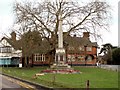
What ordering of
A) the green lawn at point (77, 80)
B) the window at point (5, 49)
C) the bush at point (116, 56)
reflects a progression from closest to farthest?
1. the green lawn at point (77, 80)
2. the bush at point (116, 56)
3. the window at point (5, 49)

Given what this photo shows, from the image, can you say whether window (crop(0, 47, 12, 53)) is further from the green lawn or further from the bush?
the green lawn

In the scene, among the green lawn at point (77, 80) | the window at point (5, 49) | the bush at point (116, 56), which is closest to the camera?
the green lawn at point (77, 80)

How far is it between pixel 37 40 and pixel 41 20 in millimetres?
3891

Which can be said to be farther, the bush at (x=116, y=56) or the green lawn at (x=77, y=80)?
the bush at (x=116, y=56)

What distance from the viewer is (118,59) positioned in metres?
90.8

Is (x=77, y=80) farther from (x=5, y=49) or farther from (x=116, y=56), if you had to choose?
(x=5, y=49)

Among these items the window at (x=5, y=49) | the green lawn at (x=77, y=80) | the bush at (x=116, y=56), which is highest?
the window at (x=5, y=49)

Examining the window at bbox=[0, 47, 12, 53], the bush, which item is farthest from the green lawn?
the window at bbox=[0, 47, 12, 53]

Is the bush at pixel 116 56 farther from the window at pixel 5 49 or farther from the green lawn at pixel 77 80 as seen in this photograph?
the green lawn at pixel 77 80

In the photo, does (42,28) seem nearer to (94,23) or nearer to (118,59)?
(94,23)

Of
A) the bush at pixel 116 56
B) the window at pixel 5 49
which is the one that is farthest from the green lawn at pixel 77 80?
the window at pixel 5 49

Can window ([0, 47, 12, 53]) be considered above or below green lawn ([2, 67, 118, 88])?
above

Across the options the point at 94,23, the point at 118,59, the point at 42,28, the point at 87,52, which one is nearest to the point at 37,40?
the point at 42,28

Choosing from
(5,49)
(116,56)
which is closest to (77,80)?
(116,56)
